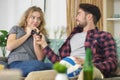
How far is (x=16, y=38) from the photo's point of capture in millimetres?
2395

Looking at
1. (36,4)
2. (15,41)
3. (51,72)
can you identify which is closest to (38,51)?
(15,41)

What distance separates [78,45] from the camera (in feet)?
7.56

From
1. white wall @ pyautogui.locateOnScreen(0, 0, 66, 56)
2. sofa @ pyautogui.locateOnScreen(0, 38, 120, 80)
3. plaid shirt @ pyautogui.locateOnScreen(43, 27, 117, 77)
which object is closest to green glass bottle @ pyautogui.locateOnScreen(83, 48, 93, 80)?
sofa @ pyautogui.locateOnScreen(0, 38, 120, 80)

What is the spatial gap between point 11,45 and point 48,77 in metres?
0.89

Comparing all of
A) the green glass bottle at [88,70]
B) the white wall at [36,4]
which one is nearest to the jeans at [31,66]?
the green glass bottle at [88,70]

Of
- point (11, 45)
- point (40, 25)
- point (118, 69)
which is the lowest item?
point (118, 69)

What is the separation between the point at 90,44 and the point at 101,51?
11cm

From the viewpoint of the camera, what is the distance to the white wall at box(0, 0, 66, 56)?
4113 mm

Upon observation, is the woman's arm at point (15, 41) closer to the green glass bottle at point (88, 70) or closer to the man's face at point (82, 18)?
the man's face at point (82, 18)

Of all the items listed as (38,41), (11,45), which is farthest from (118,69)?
(11,45)

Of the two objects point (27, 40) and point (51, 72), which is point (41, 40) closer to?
point (27, 40)

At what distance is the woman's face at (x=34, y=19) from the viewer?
242cm

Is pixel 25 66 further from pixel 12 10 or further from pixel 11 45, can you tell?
pixel 12 10

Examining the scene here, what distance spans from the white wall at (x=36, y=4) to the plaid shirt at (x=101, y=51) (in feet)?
5.85
